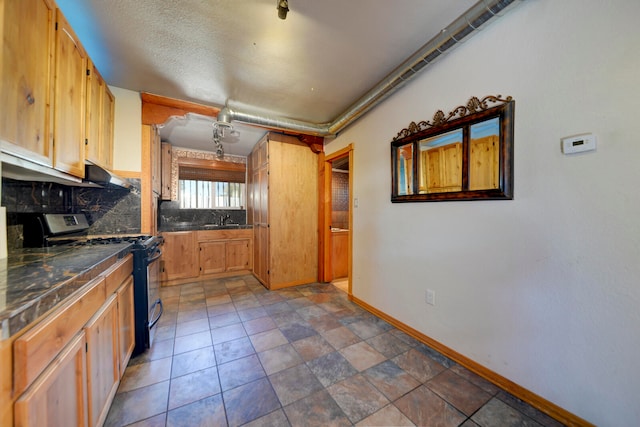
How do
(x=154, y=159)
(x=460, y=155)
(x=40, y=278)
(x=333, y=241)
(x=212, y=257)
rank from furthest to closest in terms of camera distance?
1. (x=212, y=257)
2. (x=333, y=241)
3. (x=154, y=159)
4. (x=460, y=155)
5. (x=40, y=278)

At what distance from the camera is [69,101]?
4.74ft

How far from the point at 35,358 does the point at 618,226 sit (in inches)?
91.9

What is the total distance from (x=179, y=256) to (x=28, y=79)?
295 centimetres

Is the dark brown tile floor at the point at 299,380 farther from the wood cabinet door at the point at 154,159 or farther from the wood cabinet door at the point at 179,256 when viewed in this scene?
the wood cabinet door at the point at 154,159

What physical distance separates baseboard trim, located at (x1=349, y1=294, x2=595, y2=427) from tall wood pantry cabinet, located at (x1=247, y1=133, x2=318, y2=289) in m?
1.71

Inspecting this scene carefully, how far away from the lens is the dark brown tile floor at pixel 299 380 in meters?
1.28

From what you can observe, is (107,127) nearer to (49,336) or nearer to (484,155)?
(49,336)

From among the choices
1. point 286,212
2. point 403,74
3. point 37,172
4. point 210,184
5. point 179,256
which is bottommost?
point 179,256

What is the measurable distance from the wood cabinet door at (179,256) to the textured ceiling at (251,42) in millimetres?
2133

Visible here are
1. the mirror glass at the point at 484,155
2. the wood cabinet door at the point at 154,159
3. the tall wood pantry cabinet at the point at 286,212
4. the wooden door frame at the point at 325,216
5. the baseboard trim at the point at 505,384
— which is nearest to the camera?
the baseboard trim at the point at 505,384

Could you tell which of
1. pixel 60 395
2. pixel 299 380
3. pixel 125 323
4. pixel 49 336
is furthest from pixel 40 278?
pixel 299 380

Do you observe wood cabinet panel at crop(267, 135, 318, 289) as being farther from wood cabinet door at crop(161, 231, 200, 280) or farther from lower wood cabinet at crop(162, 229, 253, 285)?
wood cabinet door at crop(161, 231, 200, 280)

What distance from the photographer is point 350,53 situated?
1.85 m

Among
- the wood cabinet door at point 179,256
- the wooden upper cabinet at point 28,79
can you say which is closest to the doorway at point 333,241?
the wood cabinet door at point 179,256
